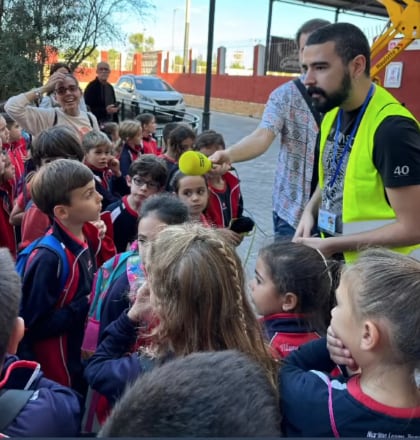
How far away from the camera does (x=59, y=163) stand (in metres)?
2.55

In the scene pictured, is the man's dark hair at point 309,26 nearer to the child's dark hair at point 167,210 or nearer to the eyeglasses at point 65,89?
the child's dark hair at point 167,210

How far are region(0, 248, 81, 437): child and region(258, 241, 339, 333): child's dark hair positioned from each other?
89 cm

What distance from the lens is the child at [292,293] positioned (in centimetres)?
192

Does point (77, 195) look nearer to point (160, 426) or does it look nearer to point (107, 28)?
point (160, 426)

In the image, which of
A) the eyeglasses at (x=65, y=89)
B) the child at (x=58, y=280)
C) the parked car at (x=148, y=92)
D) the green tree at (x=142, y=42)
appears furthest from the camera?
the green tree at (x=142, y=42)

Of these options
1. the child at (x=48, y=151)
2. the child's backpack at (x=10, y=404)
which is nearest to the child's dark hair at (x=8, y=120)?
the child at (x=48, y=151)

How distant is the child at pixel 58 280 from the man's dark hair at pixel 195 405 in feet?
4.41

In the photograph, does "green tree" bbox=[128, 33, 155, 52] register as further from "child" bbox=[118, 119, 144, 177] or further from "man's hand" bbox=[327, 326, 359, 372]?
"man's hand" bbox=[327, 326, 359, 372]

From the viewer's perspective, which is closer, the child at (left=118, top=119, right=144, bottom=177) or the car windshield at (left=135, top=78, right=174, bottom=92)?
the child at (left=118, top=119, right=144, bottom=177)

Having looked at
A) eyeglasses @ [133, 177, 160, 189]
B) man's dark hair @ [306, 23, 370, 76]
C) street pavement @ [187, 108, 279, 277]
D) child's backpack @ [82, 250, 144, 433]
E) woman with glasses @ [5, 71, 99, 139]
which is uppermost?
man's dark hair @ [306, 23, 370, 76]

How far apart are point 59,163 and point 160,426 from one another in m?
1.92

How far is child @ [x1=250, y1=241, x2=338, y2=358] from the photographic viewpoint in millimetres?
1919

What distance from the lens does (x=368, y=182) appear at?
2.09m

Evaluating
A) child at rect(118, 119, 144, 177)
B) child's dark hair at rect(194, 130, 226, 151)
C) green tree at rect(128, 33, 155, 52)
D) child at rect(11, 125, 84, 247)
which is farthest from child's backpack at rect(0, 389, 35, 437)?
green tree at rect(128, 33, 155, 52)
